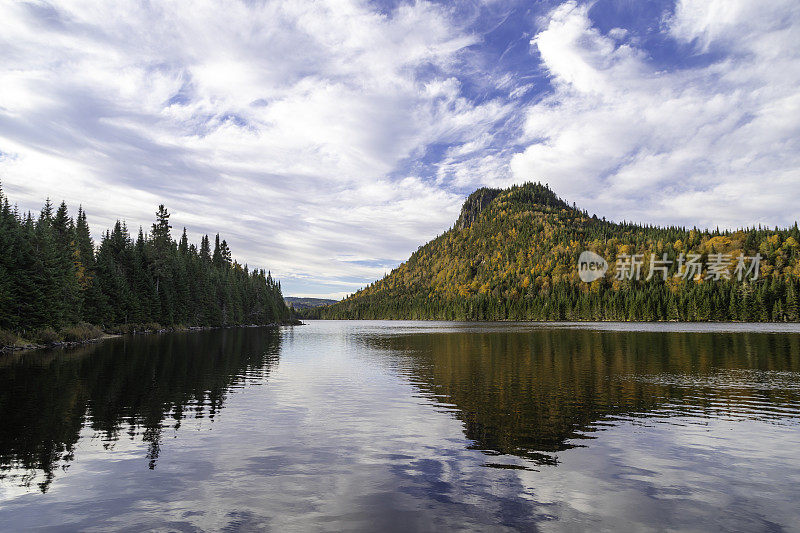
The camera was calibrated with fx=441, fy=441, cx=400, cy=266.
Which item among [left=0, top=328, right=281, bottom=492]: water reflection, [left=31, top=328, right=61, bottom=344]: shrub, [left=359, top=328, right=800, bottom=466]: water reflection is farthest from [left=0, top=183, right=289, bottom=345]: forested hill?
[left=359, top=328, right=800, bottom=466]: water reflection

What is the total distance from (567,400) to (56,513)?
25.1 m

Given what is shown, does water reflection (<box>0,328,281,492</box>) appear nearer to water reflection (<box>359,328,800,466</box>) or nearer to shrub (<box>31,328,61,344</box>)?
shrub (<box>31,328,61,344</box>)

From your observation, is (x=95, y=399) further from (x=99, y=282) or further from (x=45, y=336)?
(x=99, y=282)

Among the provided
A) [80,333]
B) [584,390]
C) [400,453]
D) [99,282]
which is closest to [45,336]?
[80,333]

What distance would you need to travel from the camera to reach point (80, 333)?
69.1 metres

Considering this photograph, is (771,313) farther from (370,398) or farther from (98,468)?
(98,468)

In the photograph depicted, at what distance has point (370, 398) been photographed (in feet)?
96.8

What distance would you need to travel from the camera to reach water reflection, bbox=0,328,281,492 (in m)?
17.0

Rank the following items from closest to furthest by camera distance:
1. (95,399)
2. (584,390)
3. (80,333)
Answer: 1. (95,399)
2. (584,390)
3. (80,333)

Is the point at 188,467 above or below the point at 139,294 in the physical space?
below

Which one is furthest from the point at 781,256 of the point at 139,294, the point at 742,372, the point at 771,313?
the point at 139,294

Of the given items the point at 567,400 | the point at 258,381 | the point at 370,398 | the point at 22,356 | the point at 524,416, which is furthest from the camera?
the point at 22,356

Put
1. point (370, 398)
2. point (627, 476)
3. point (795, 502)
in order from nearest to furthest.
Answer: point (795, 502), point (627, 476), point (370, 398)

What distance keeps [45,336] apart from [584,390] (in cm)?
6873
